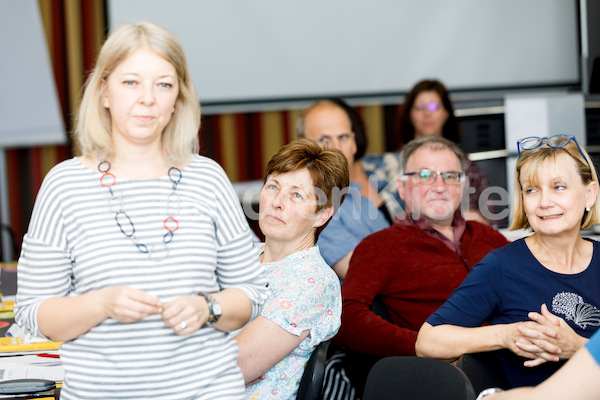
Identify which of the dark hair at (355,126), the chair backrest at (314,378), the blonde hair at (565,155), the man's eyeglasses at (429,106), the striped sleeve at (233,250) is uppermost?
the man's eyeglasses at (429,106)

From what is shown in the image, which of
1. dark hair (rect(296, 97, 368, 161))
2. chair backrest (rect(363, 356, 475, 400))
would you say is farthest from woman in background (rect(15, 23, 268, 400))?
dark hair (rect(296, 97, 368, 161))

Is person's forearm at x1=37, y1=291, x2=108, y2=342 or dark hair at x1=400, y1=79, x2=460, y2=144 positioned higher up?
dark hair at x1=400, y1=79, x2=460, y2=144

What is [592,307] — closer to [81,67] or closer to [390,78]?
[390,78]

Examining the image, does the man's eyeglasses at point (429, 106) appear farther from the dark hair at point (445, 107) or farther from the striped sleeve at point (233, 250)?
the striped sleeve at point (233, 250)

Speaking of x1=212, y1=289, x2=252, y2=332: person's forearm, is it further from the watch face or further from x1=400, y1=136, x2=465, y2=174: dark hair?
x1=400, y1=136, x2=465, y2=174: dark hair

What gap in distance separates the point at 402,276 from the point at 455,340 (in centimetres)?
56

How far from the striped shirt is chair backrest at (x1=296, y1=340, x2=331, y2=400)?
0.43 metres

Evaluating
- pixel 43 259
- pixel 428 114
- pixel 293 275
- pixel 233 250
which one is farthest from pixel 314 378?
pixel 428 114

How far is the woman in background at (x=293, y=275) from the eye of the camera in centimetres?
171

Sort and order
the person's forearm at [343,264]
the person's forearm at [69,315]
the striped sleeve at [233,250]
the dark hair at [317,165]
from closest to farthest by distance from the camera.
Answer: the person's forearm at [69,315] → the striped sleeve at [233,250] → the dark hair at [317,165] → the person's forearm at [343,264]

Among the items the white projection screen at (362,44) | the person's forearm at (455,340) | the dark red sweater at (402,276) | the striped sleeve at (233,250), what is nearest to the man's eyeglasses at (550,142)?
the person's forearm at (455,340)

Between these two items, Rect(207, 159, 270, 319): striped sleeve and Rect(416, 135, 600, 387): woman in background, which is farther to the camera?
Rect(416, 135, 600, 387): woman in background

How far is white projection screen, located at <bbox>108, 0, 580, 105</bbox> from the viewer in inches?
185

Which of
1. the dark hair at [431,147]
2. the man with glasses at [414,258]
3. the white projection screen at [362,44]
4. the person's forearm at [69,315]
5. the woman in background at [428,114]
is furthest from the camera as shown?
the white projection screen at [362,44]
